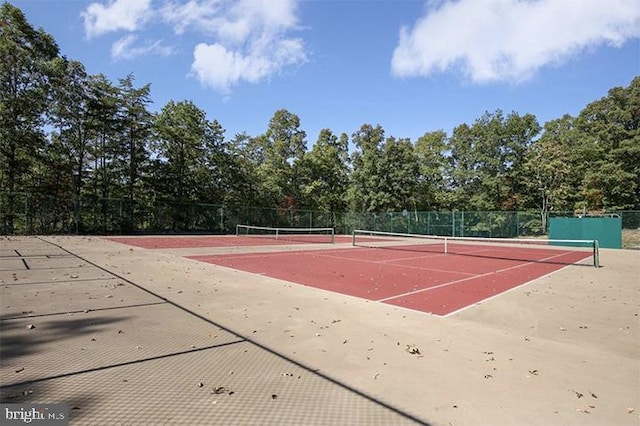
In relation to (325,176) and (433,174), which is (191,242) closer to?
Result: (325,176)

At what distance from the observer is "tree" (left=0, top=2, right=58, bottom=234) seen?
27703 mm

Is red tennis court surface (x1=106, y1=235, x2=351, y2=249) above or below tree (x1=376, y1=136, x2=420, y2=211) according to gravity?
below

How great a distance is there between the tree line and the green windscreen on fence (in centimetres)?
1579

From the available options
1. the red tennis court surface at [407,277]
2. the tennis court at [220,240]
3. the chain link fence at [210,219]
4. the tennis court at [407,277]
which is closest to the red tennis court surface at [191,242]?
the tennis court at [220,240]

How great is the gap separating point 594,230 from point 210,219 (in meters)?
28.5

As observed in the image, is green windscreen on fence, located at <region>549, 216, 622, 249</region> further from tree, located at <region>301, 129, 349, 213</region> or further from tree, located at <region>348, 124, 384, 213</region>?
tree, located at <region>301, 129, 349, 213</region>

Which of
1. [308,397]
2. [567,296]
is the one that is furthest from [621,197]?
[308,397]

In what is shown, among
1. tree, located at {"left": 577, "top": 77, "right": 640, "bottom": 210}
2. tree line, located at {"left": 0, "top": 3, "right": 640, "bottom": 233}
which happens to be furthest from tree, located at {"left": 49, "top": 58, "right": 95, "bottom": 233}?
tree, located at {"left": 577, "top": 77, "right": 640, "bottom": 210}

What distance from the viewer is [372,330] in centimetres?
544

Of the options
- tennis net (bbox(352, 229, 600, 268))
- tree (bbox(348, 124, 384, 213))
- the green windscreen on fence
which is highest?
tree (bbox(348, 124, 384, 213))

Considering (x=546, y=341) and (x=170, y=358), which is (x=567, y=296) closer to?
(x=546, y=341)

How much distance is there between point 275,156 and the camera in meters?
45.0

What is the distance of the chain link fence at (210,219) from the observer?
26312 mm

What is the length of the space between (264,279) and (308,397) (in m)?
6.42
